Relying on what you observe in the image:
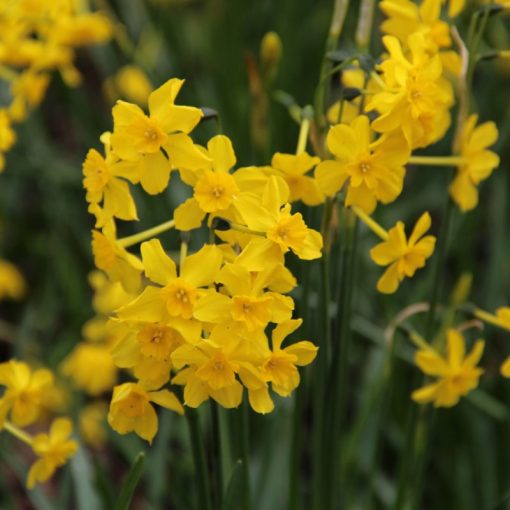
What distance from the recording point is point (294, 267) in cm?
242

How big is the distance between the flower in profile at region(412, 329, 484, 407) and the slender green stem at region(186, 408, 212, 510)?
46 cm

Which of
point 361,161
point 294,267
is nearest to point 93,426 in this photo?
point 294,267

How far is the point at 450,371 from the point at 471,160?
16.3 inches

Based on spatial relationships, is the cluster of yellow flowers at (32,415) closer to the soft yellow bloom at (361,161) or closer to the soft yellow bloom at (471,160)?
the soft yellow bloom at (361,161)

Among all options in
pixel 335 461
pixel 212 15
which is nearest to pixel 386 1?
pixel 335 461

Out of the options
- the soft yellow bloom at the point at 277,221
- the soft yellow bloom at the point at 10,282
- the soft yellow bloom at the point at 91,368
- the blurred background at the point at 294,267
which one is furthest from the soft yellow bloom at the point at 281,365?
the soft yellow bloom at the point at 10,282

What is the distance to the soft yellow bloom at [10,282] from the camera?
3.18 meters

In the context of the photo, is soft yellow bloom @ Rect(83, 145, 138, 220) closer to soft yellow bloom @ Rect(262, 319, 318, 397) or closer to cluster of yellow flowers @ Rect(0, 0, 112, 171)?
soft yellow bloom @ Rect(262, 319, 318, 397)

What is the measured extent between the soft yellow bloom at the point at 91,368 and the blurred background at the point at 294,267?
0.20 ft

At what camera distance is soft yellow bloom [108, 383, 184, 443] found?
57.2 inches

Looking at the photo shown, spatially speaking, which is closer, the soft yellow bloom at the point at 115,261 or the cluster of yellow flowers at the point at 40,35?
the soft yellow bloom at the point at 115,261

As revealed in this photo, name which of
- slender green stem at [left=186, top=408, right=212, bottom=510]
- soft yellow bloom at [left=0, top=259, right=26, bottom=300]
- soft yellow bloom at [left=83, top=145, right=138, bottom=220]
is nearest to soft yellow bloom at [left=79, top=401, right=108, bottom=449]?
soft yellow bloom at [left=0, top=259, right=26, bottom=300]

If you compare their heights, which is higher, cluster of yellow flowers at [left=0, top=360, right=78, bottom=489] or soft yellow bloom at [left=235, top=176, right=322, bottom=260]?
soft yellow bloom at [left=235, top=176, right=322, bottom=260]

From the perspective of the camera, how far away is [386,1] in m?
1.77
